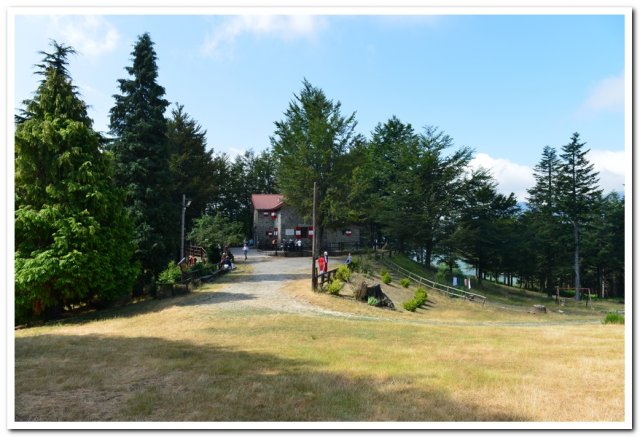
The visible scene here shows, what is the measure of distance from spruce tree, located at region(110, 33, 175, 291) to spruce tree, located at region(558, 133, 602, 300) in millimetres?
38371

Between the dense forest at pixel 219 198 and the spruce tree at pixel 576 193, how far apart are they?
0.44 ft

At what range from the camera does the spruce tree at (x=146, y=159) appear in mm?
24062

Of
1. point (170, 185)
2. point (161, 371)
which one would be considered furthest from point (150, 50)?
point (161, 371)

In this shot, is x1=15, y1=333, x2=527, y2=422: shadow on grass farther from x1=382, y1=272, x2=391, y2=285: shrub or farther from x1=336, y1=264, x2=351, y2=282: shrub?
x1=382, y1=272, x2=391, y2=285: shrub

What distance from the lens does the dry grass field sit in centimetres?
609

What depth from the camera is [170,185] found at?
26.0m

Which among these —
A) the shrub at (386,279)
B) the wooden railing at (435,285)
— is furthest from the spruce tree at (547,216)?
the shrub at (386,279)

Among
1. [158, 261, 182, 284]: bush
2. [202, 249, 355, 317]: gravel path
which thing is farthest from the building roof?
[158, 261, 182, 284]: bush

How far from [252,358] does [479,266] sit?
4141 cm

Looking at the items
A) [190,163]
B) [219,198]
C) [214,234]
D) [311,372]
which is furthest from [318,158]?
[219,198]

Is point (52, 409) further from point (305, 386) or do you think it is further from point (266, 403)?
point (305, 386)
